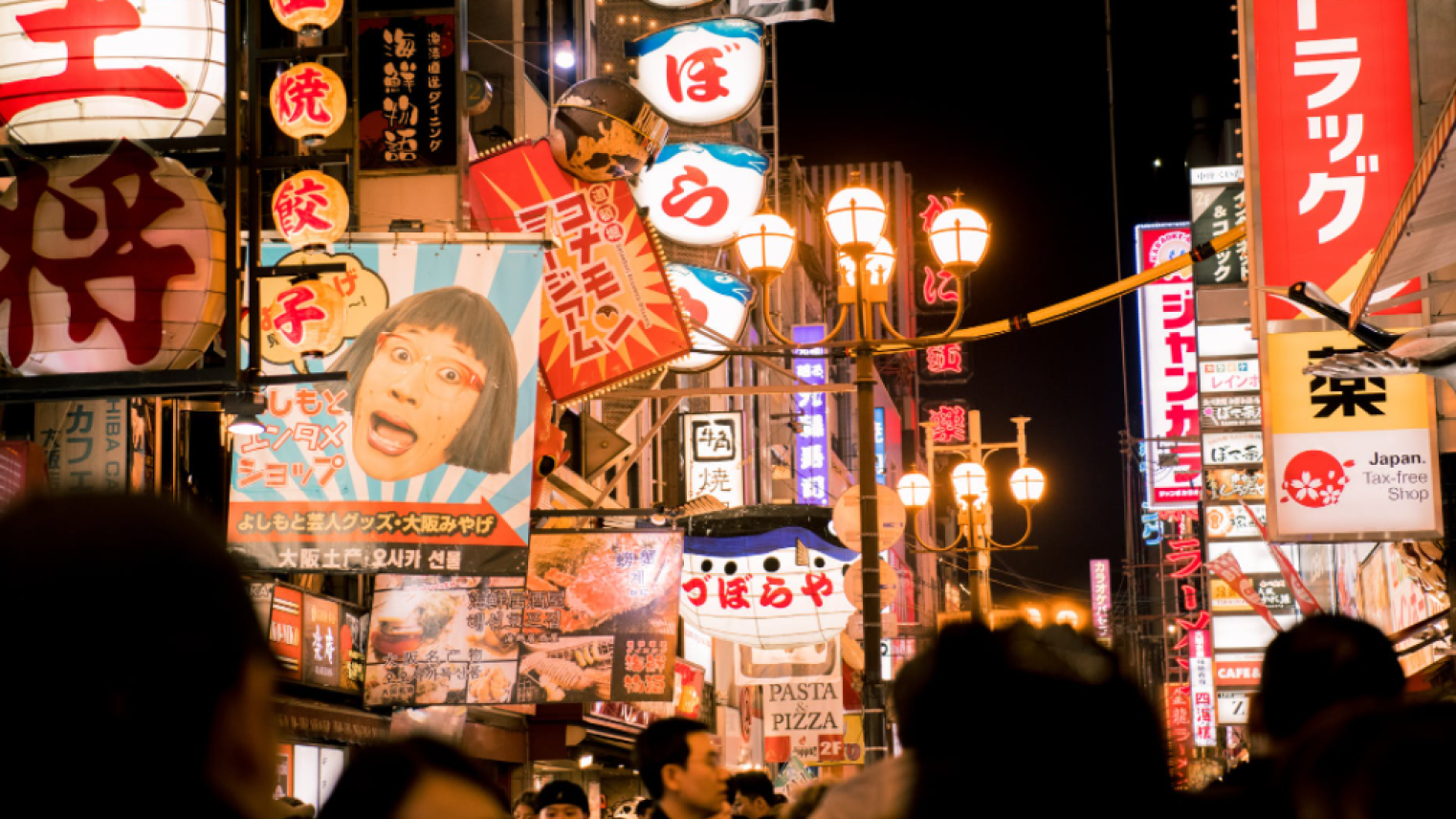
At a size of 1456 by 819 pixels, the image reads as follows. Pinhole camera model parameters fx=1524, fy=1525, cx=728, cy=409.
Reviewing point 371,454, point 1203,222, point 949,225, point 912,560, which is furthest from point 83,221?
point 912,560

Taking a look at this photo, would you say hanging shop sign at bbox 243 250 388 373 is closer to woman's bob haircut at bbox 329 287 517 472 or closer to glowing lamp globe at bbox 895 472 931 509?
woman's bob haircut at bbox 329 287 517 472

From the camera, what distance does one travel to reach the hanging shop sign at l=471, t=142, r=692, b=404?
14.7 m

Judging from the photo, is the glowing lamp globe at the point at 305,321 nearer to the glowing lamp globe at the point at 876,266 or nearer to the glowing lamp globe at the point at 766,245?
the glowing lamp globe at the point at 766,245

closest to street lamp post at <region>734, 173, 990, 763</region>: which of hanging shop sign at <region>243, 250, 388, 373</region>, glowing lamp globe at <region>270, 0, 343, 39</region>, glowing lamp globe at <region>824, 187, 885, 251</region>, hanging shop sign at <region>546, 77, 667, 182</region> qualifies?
glowing lamp globe at <region>824, 187, 885, 251</region>

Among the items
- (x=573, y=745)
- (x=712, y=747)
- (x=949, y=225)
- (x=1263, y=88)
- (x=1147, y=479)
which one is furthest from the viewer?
(x=1147, y=479)

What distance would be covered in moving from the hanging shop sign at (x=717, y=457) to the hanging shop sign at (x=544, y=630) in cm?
1425

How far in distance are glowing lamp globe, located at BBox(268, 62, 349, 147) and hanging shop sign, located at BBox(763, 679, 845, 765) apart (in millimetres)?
8110

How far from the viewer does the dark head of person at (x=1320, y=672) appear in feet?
12.5

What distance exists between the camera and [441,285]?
12.7 meters

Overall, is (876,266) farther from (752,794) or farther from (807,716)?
(752,794)

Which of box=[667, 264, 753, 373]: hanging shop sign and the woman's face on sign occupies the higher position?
box=[667, 264, 753, 373]: hanging shop sign

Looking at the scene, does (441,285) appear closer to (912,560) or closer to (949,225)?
(949,225)

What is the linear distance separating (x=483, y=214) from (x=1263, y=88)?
753 cm

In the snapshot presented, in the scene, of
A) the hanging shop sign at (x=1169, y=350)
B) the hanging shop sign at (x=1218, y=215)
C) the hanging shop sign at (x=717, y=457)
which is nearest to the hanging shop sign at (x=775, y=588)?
the hanging shop sign at (x=1218, y=215)
